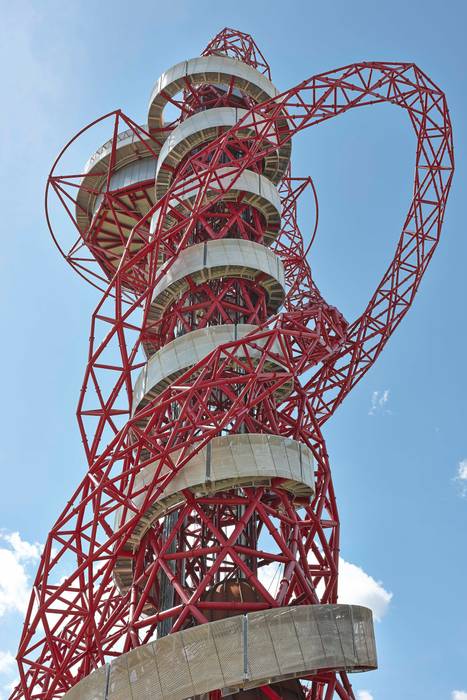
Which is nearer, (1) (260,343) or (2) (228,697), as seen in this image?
(2) (228,697)

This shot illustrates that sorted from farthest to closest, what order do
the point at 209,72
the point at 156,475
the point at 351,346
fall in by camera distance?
the point at 209,72, the point at 351,346, the point at 156,475

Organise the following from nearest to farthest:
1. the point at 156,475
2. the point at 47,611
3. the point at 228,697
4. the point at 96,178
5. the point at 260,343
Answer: the point at 228,697, the point at 156,475, the point at 47,611, the point at 260,343, the point at 96,178

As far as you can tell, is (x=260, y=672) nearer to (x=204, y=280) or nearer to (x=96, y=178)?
(x=204, y=280)

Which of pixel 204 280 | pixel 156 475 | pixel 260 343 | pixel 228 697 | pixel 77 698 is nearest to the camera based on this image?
pixel 77 698

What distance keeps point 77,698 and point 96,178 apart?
99.4ft

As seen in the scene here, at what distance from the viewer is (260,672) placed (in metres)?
20.2

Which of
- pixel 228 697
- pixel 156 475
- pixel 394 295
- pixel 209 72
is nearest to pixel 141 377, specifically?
pixel 156 475

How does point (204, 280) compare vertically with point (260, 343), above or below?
above

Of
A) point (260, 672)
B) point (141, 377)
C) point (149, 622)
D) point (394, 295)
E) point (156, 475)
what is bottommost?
point (260, 672)

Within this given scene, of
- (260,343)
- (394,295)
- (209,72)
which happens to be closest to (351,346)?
(394,295)

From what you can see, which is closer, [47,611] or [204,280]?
[47,611]

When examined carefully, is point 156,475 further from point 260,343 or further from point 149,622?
point 260,343

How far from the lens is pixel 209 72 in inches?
1592

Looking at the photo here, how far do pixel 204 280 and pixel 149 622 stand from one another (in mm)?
14364
